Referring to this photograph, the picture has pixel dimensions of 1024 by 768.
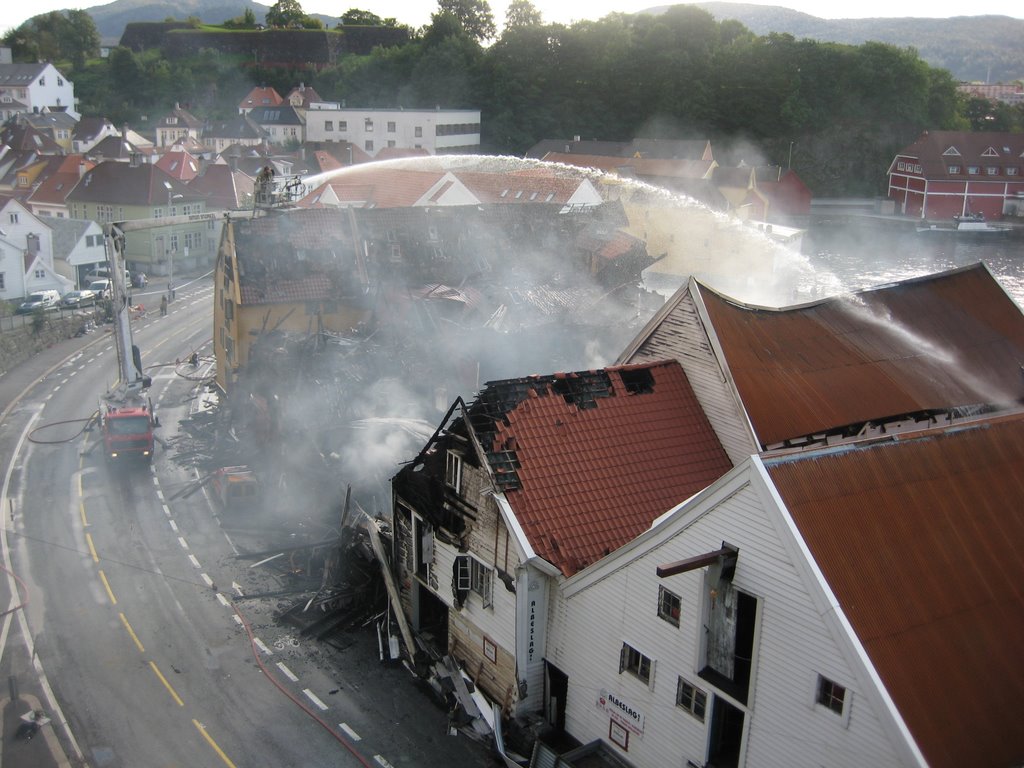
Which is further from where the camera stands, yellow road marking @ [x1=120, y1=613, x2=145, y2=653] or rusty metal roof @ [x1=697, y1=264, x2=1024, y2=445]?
yellow road marking @ [x1=120, y1=613, x2=145, y2=653]

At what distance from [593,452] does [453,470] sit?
268 centimetres

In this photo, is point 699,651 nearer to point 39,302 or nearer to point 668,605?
point 668,605

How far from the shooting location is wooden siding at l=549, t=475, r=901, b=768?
11.7 m

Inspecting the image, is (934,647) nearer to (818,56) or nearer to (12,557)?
(12,557)

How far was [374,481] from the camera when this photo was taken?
25562 millimetres

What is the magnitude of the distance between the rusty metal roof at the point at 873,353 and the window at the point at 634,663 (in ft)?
16.6

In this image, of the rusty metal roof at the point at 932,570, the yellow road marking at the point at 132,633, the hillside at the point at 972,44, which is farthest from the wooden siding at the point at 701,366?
the hillside at the point at 972,44

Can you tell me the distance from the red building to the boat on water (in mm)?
2534

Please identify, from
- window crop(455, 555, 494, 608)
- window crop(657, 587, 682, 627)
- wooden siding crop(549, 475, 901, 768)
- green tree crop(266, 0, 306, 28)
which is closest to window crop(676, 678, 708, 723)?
wooden siding crop(549, 475, 901, 768)

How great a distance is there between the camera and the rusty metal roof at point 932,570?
37.3 ft

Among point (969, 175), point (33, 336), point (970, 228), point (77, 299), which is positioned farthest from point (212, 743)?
point (969, 175)

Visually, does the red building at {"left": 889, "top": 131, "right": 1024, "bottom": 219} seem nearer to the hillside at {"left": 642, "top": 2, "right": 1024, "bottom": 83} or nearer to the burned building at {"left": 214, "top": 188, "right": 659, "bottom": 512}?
the burned building at {"left": 214, "top": 188, "right": 659, "bottom": 512}

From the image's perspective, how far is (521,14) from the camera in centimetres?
11338

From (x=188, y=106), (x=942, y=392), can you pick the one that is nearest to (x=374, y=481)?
(x=942, y=392)
